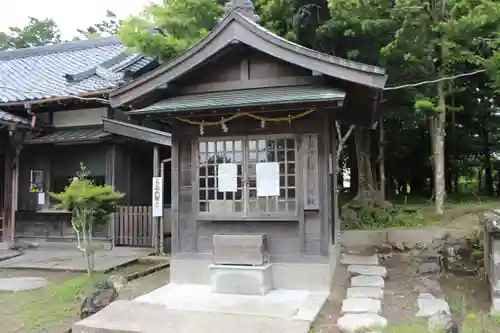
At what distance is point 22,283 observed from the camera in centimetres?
891

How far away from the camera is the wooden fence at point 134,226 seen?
1224 cm

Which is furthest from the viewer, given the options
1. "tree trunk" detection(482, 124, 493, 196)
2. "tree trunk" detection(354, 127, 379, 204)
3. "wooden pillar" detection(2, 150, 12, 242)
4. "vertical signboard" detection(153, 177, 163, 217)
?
"tree trunk" detection(482, 124, 493, 196)

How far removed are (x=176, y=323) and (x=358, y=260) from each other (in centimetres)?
546

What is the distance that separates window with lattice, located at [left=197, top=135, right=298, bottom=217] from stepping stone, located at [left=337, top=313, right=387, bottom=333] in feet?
7.31

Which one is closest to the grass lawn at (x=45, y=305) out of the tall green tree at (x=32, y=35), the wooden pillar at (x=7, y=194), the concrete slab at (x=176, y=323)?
the concrete slab at (x=176, y=323)

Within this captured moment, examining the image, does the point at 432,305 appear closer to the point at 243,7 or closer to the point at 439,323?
Answer: the point at 439,323

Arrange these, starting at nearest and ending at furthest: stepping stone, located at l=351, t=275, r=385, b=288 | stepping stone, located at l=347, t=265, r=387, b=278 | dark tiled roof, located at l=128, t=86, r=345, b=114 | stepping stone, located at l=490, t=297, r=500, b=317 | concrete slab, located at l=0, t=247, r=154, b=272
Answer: stepping stone, located at l=490, t=297, r=500, b=317 → dark tiled roof, located at l=128, t=86, r=345, b=114 → stepping stone, located at l=351, t=275, r=385, b=288 → stepping stone, located at l=347, t=265, r=387, b=278 → concrete slab, located at l=0, t=247, r=154, b=272

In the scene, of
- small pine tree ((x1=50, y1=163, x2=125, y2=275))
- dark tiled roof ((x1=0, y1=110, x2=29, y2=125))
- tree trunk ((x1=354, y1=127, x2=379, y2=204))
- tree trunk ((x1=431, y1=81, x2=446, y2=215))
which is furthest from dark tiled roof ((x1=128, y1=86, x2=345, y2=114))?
tree trunk ((x1=354, y1=127, x2=379, y2=204))

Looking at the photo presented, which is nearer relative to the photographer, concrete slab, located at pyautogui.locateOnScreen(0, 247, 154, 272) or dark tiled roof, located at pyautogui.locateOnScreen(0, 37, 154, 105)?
concrete slab, located at pyautogui.locateOnScreen(0, 247, 154, 272)

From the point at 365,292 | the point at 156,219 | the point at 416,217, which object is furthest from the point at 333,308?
the point at 416,217

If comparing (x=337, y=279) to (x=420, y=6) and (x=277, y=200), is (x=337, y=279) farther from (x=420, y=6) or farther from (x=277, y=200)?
(x=420, y=6)

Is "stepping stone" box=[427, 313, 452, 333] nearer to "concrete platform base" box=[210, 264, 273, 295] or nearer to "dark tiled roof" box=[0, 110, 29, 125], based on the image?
"concrete platform base" box=[210, 264, 273, 295]

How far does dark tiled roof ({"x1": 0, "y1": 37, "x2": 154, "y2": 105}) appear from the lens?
44.9 feet

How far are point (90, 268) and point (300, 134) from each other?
16.8ft
